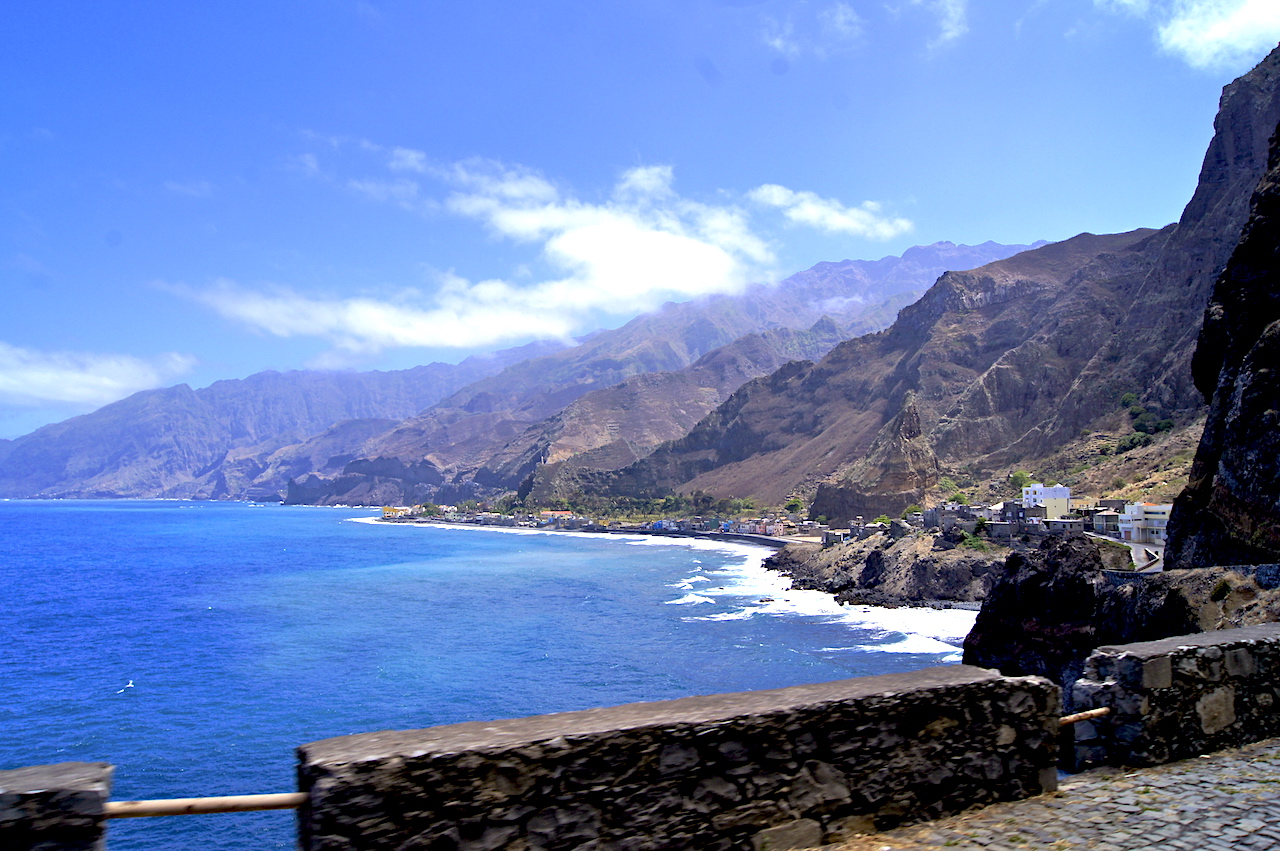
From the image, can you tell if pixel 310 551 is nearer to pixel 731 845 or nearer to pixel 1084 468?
pixel 1084 468

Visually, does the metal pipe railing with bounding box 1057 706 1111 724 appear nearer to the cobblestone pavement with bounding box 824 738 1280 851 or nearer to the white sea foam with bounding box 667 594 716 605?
the cobblestone pavement with bounding box 824 738 1280 851

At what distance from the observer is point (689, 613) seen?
63.2 metres

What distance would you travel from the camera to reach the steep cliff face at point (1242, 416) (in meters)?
34.4

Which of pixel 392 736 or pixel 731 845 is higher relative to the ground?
pixel 392 736

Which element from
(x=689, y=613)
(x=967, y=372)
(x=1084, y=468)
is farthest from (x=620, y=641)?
(x=967, y=372)

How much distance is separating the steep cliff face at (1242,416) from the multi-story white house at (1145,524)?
66.8 ft

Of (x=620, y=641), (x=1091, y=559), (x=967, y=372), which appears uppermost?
(x=967, y=372)

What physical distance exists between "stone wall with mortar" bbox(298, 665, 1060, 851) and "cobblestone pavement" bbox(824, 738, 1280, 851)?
0.18 m

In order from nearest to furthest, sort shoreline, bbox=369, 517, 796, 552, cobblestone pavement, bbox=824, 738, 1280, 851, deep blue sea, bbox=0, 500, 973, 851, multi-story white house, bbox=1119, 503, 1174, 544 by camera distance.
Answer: cobblestone pavement, bbox=824, 738, 1280, 851 → deep blue sea, bbox=0, 500, 973, 851 → multi-story white house, bbox=1119, 503, 1174, 544 → shoreline, bbox=369, 517, 796, 552

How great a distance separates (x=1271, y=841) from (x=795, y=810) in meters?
3.05

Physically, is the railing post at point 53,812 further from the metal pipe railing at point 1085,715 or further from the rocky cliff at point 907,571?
the rocky cliff at point 907,571

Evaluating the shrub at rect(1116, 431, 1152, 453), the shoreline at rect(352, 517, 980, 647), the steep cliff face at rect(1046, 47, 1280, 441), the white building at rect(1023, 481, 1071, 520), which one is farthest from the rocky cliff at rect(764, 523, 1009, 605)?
the steep cliff face at rect(1046, 47, 1280, 441)

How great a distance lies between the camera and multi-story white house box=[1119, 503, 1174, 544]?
6188 cm

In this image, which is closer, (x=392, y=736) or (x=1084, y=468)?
(x=392, y=736)
